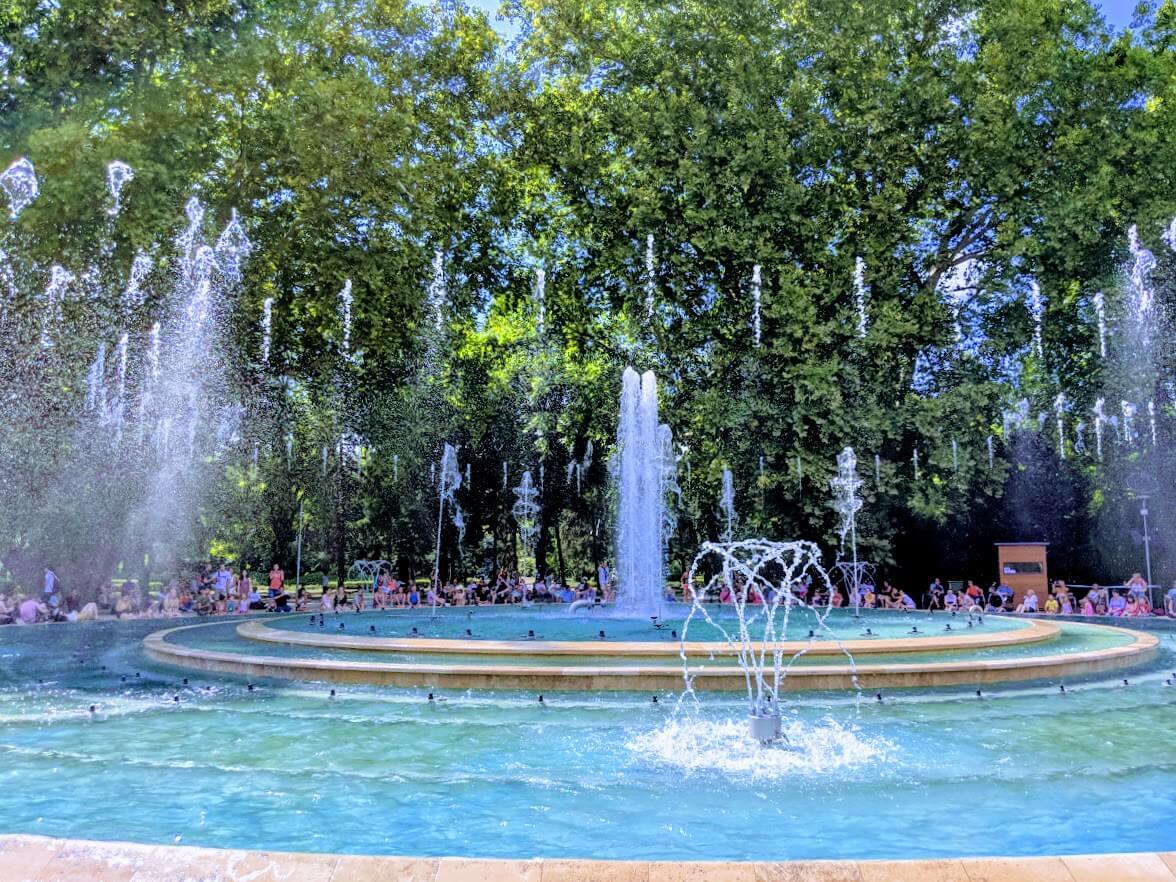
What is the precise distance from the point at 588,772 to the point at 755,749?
1.24 meters

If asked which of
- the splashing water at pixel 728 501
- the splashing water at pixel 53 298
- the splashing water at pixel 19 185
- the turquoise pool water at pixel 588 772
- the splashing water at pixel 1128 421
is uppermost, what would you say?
the splashing water at pixel 19 185

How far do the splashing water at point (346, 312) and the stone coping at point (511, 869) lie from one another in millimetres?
21179

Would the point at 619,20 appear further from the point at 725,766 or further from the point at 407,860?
the point at 407,860

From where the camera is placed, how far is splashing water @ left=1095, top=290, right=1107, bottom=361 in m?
22.9

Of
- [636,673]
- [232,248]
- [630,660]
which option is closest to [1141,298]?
[630,660]

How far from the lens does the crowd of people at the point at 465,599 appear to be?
19078 mm

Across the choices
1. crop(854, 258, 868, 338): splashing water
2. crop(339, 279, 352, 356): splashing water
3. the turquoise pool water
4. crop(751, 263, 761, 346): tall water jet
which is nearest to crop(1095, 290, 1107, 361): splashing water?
crop(854, 258, 868, 338): splashing water

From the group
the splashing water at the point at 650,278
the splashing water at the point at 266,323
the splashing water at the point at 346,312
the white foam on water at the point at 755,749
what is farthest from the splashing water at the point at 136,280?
the white foam on water at the point at 755,749

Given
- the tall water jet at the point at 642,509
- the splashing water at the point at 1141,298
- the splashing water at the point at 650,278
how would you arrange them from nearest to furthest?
the tall water jet at the point at 642,509 → the splashing water at the point at 1141,298 → the splashing water at the point at 650,278

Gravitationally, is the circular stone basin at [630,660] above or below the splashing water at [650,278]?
below

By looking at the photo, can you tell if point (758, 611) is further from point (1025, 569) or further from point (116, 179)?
point (116, 179)

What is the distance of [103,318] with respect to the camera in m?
20.5

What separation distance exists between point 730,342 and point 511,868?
21.8m

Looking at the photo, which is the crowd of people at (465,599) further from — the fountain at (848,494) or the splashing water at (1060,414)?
the splashing water at (1060,414)
